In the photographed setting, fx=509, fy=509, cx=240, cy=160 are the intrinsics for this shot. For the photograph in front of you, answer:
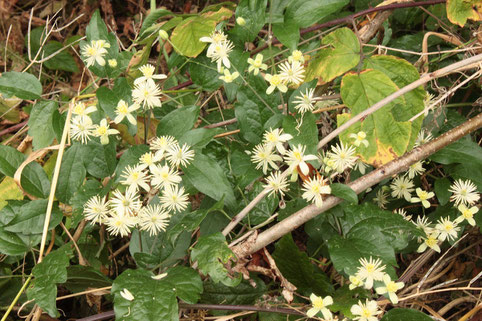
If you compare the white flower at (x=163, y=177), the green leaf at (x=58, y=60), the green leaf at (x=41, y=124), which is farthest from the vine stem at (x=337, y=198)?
the green leaf at (x=58, y=60)

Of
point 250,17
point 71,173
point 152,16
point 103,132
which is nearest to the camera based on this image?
point 103,132

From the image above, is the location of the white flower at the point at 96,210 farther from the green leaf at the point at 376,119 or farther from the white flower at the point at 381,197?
the white flower at the point at 381,197

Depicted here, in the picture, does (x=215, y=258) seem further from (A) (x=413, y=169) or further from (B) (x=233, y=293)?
(A) (x=413, y=169)

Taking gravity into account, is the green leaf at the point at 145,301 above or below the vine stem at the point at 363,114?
below

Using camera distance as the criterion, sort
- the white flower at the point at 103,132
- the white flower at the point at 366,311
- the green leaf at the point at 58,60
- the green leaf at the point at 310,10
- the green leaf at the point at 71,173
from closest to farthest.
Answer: the white flower at the point at 366,311, the white flower at the point at 103,132, the green leaf at the point at 71,173, the green leaf at the point at 310,10, the green leaf at the point at 58,60

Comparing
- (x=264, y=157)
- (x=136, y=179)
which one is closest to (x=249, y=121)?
(x=264, y=157)

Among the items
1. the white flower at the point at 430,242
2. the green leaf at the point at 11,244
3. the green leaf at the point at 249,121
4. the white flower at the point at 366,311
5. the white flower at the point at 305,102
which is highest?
the white flower at the point at 305,102
